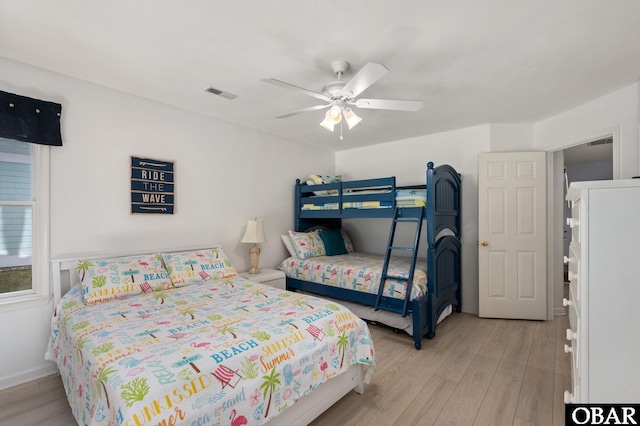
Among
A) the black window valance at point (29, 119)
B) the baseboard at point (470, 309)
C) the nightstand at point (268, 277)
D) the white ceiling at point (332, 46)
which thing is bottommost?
the baseboard at point (470, 309)

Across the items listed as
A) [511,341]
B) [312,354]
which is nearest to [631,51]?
[511,341]

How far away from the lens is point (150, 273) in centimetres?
257

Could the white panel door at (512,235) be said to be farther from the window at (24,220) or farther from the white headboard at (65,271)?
the window at (24,220)

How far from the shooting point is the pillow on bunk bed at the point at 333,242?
427 cm

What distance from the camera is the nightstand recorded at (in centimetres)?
347

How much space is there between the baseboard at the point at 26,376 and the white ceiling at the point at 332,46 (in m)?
2.39

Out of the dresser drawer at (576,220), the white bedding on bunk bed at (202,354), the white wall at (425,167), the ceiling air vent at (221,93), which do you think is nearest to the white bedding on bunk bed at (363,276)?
the white wall at (425,167)

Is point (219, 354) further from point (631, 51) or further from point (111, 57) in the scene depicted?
point (631, 51)

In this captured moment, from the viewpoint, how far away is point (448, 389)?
2.19 meters

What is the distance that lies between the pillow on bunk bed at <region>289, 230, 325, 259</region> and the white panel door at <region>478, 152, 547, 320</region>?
208 centimetres

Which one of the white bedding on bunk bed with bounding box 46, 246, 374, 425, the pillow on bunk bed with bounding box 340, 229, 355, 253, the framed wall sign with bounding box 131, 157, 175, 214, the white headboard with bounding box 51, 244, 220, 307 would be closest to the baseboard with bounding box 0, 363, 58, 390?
the white bedding on bunk bed with bounding box 46, 246, 374, 425

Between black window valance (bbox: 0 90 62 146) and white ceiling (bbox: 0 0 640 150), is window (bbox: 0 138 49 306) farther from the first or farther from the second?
white ceiling (bbox: 0 0 640 150)

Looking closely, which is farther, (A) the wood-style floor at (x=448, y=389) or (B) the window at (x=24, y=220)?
(B) the window at (x=24, y=220)

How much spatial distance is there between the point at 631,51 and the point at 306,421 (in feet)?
10.8
